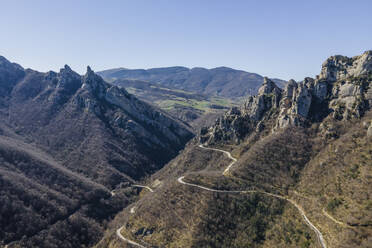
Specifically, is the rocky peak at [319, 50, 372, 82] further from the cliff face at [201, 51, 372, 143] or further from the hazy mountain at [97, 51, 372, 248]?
the hazy mountain at [97, 51, 372, 248]

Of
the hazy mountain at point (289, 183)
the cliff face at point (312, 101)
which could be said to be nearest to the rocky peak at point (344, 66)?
the cliff face at point (312, 101)

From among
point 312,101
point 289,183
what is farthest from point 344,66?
point 289,183

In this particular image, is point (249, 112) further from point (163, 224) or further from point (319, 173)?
point (163, 224)

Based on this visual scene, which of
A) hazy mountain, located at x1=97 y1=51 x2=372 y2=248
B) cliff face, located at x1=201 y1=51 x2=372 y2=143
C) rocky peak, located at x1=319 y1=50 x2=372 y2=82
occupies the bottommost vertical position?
hazy mountain, located at x1=97 y1=51 x2=372 y2=248

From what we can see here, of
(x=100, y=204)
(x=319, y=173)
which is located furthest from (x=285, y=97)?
(x=100, y=204)

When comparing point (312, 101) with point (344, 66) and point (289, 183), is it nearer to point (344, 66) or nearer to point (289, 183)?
point (344, 66)

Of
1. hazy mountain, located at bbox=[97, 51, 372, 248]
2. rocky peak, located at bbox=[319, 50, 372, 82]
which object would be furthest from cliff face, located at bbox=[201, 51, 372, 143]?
hazy mountain, located at bbox=[97, 51, 372, 248]

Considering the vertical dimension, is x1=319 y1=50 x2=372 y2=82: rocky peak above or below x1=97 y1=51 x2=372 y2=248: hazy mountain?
above

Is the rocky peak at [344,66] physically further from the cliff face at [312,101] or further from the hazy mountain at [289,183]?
the hazy mountain at [289,183]
